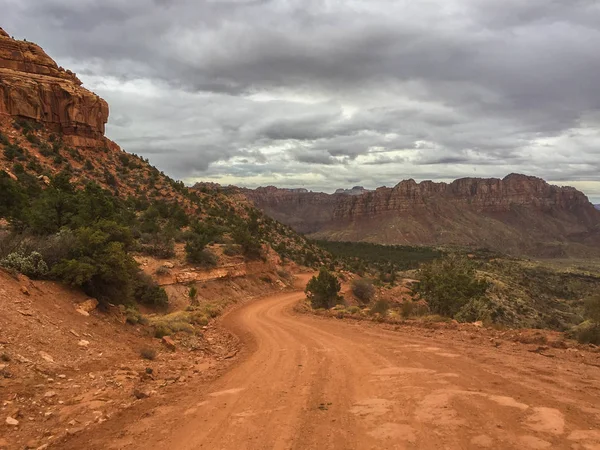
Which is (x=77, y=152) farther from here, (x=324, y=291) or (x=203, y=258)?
(x=324, y=291)

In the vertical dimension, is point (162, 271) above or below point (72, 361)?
below

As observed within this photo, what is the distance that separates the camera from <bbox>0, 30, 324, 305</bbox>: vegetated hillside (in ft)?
52.4

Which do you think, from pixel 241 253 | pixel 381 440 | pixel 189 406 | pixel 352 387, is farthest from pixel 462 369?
pixel 241 253

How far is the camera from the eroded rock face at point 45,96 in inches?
2239

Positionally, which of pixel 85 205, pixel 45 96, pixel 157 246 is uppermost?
pixel 45 96

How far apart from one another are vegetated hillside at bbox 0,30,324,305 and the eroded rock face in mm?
138

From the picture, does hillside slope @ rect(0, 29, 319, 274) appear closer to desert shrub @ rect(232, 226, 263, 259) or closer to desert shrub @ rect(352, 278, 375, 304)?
desert shrub @ rect(232, 226, 263, 259)

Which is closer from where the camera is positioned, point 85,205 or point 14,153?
point 85,205

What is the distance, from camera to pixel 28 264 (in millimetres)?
14344

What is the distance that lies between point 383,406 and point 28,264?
43.1 ft

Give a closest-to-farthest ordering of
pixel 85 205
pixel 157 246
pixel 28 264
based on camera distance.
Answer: pixel 28 264, pixel 85 205, pixel 157 246

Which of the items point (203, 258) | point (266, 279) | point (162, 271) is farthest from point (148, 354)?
point (266, 279)

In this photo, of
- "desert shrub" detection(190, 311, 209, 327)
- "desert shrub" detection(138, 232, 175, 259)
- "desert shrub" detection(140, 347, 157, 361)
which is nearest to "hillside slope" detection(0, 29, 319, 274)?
"desert shrub" detection(138, 232, 175, 259)

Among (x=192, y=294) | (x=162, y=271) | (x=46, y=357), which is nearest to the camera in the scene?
(x=46, y=357)
